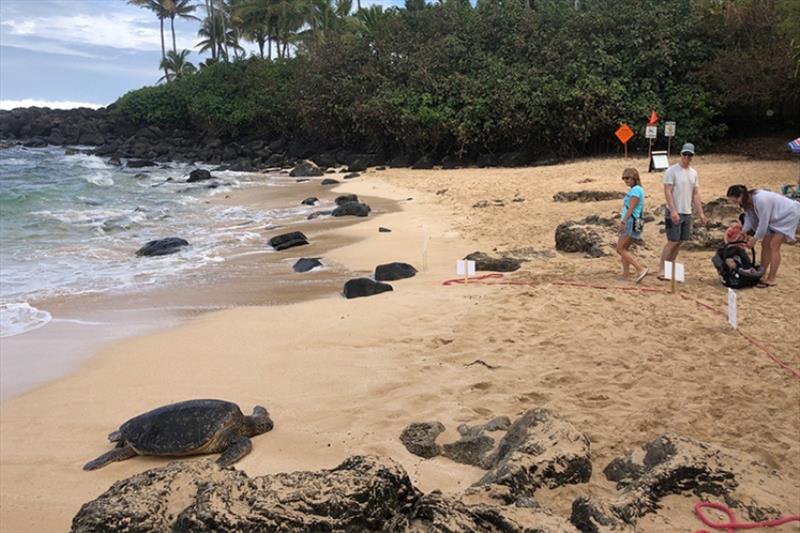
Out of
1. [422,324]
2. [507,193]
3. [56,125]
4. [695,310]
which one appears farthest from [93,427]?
[56,125]

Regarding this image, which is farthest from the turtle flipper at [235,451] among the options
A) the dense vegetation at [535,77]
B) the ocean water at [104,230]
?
the dense vegetation at [535,77]

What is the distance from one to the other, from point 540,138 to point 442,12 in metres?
11.8

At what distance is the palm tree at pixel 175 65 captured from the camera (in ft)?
196

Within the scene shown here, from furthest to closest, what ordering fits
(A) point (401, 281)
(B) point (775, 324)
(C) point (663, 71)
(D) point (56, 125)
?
(D) point (56, 125) → (C) point (663, 71) → (A) point (401, 281) → (B) point (775, 324)

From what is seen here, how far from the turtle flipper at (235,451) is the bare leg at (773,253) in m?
6.23

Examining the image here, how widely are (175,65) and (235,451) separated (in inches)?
2479

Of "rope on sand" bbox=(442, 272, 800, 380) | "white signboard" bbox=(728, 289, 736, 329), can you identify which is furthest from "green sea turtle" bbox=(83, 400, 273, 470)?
"white signboard" bbox=(728, 289, 736, 329)

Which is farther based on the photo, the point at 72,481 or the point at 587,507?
the point at 72,481

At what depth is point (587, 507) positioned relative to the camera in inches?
101

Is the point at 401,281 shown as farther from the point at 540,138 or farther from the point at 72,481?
the point at 540,138

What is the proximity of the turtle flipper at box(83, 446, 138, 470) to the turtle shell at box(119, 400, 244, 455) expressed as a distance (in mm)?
77

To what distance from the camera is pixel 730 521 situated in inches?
113

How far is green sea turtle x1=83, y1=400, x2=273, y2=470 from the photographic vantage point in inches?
159

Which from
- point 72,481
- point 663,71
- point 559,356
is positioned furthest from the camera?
point 663,71
